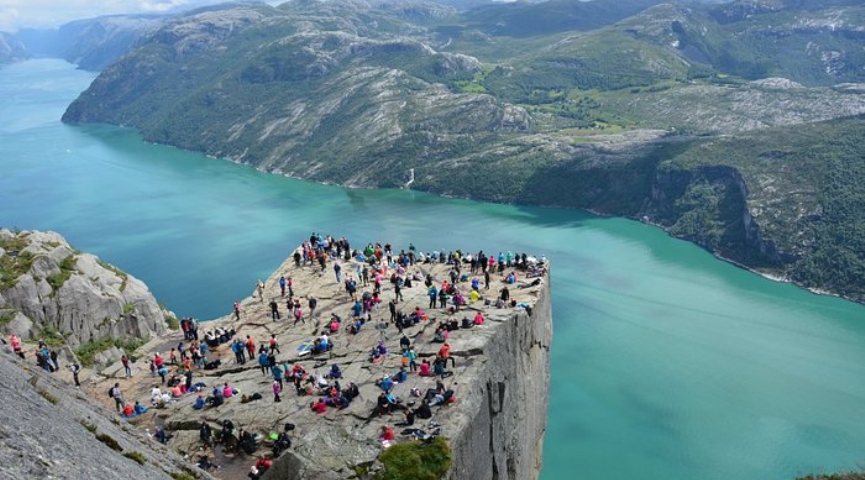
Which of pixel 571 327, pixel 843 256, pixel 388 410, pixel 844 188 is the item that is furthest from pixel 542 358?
pixel 844 188

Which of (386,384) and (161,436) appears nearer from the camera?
(161,436)

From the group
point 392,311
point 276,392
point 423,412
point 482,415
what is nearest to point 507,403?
point 482,415

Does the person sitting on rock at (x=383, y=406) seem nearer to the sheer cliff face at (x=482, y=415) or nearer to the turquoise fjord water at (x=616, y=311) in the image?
the sheer cliff face at (x=482, y=415)

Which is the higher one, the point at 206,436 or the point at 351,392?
the point at 351,392

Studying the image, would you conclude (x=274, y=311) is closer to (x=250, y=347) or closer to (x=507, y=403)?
(x=250, y=347)

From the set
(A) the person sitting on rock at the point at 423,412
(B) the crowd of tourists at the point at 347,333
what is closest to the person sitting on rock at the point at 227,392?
Answer: (B) the crowd of tourists at the point at 347,333
